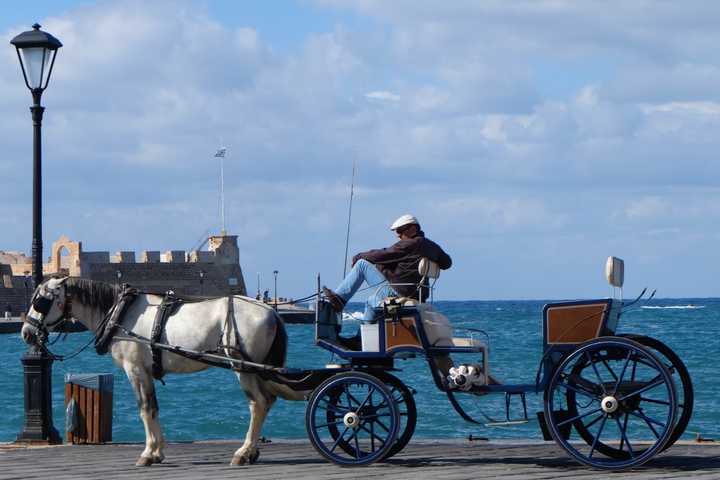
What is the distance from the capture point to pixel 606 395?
8.29m

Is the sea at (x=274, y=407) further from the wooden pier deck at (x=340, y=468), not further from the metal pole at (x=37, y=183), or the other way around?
the metal pole at (x=37, y=183)

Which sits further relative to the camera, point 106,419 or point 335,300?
point 106,419

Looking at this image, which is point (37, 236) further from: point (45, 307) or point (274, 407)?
point (274, 407)

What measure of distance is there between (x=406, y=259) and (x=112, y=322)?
226 centimetres

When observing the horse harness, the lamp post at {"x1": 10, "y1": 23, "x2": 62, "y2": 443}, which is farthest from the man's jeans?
the lamp post at {"x1": 10, "y1": 23, "x2": 62, "y2": 443}

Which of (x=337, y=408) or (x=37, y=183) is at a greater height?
(x=37, y=183)

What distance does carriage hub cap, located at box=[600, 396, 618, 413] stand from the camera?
8.22 metres

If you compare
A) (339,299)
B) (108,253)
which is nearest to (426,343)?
(339,299)

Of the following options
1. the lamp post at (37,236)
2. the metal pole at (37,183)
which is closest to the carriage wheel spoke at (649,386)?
the lamp post at (37,236)

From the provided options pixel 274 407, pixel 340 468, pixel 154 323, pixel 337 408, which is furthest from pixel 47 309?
pixel 274 407

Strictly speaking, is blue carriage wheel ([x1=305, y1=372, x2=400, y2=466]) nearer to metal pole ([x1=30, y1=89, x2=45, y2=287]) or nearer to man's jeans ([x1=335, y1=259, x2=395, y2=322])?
man's jeans ([x1=335, y1=259, x2=395, y2=322])

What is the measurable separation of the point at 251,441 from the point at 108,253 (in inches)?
3112

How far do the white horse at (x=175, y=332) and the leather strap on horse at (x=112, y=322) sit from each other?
43mm

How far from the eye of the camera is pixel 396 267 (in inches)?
352
